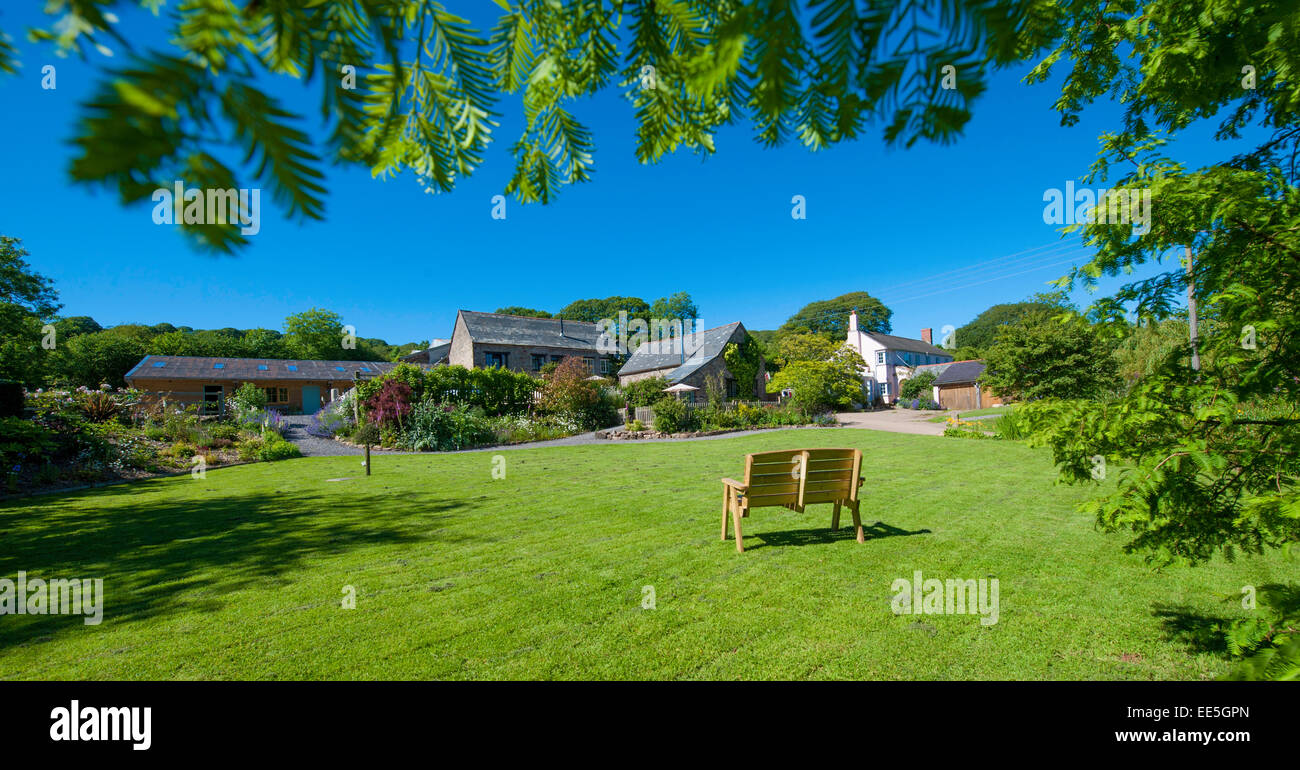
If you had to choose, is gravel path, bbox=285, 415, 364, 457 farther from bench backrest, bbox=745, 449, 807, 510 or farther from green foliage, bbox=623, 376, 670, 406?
bench backrest, bbox=745, 449, 807, 510

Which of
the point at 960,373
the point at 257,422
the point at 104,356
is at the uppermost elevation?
the point at 104,356

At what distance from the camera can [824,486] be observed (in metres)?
6.16

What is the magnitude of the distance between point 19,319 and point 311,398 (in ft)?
87.3

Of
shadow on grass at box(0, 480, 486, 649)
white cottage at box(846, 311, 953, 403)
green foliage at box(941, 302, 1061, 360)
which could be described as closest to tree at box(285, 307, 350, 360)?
shadow on grass at box(0, 480, 486, 649)

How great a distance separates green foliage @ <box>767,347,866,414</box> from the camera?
3009 centimetres

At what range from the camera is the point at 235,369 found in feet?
127

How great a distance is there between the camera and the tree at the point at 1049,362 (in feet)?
75.8

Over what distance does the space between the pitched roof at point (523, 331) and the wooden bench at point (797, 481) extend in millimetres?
31560

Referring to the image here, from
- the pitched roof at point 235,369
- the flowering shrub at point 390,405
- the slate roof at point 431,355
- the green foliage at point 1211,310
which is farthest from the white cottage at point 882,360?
the green foliage at point 1211,310

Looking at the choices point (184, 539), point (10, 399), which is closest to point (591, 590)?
point (184, 539)

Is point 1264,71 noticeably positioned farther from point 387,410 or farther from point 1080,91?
point 387,410

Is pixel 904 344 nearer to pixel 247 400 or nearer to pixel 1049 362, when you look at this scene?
pixel 1049 362

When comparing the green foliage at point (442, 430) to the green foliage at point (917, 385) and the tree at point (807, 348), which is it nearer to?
the tree at point (807, 348)
